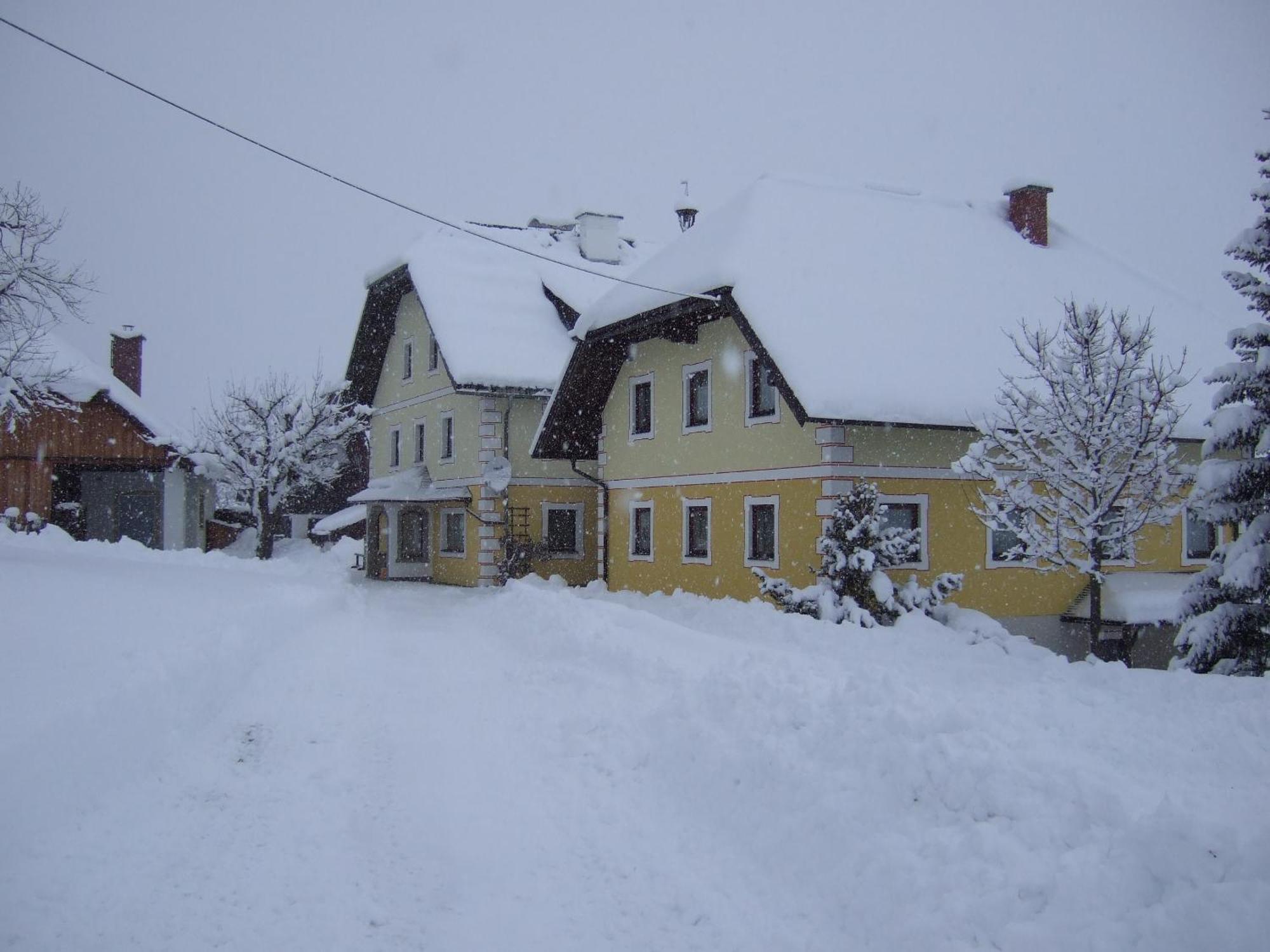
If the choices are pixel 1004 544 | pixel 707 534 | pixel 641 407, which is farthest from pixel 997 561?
pixel 641 407

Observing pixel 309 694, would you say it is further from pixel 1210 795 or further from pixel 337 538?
pixel 337 538

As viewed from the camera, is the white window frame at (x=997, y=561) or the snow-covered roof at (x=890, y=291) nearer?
the snow-covered roof at (x=890, y=291)

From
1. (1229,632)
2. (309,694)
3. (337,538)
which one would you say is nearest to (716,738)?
(309,694)

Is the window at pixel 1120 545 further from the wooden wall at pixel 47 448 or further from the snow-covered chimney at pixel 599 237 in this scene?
the wooden wall at pixel 47 448

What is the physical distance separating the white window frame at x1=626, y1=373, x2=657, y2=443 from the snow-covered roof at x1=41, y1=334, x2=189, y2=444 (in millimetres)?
18266

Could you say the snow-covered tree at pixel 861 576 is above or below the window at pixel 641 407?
below

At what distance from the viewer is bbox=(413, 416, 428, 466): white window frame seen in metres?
28.0

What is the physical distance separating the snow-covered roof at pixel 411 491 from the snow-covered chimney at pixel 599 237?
8.25 m

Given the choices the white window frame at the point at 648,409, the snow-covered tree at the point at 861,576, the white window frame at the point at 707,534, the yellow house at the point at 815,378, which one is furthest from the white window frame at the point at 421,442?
the snow-covered tree at the point at 861,576

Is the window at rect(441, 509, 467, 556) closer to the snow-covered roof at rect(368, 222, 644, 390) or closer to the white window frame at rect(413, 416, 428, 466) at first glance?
the white window frame at rect(413, 416, 428, 466)

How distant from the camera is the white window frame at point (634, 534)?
818 inches

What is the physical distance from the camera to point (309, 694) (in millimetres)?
9633

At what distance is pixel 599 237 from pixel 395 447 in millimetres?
8971

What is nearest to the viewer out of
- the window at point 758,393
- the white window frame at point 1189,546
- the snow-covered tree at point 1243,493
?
the snow-covered tree at point 1243,493
